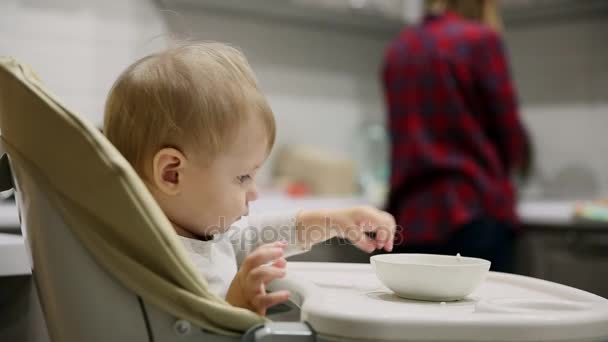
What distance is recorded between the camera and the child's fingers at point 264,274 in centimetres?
57

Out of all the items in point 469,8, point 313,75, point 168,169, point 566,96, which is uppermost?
point 469,8

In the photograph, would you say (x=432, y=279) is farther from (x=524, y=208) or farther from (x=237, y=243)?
(x=524, y=208)

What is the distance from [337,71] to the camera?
255cm

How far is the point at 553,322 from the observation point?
0.48 m

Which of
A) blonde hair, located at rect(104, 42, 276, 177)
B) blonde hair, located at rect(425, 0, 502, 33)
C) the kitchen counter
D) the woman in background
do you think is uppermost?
blonde hair, located at rect(425, 0, 502, 33)

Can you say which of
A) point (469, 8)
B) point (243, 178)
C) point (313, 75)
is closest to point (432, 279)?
point (243, 178)

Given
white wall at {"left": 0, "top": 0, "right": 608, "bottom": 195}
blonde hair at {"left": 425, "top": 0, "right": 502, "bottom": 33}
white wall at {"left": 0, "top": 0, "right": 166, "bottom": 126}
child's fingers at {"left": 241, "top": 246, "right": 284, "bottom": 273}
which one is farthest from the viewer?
white wall at {"left": 0, "top": 0, "right": 608, "bottom": 195}

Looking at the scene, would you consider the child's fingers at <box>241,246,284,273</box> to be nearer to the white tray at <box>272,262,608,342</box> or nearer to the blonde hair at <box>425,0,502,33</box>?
the white tray at <box>272,262,608,342</box>

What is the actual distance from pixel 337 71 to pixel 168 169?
1.94m

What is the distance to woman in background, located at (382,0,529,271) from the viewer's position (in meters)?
1.54

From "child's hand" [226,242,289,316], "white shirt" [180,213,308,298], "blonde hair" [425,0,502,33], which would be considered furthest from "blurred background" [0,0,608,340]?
"child's hand" [226,242,289,316]

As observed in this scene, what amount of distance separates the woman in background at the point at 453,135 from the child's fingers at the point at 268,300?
99 centimetres

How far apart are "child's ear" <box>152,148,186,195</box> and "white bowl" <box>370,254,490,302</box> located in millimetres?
202

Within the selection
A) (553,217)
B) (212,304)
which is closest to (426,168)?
(553,217)
